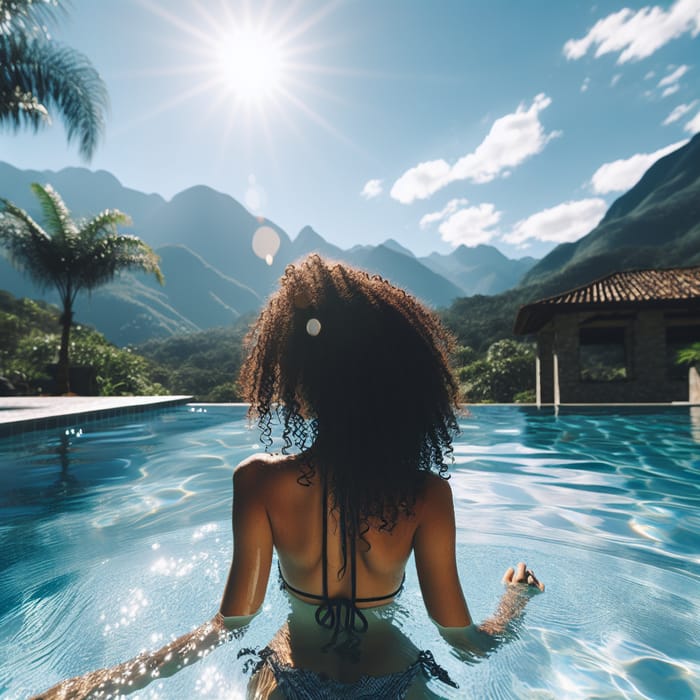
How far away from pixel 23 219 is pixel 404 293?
16.1 metres

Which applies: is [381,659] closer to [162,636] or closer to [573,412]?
[162,636]

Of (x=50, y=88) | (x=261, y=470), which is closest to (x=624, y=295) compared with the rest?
(x=261, y=470)

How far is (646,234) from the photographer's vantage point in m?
63.2

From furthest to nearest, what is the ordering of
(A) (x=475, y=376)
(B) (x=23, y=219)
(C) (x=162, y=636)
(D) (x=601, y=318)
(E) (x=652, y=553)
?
(A) (x=475, y=376) < (D) (x=601, y=318) < (B) (x=23, y=219) < (E) (x=652, y=553) < (C) (x=162, y=636)

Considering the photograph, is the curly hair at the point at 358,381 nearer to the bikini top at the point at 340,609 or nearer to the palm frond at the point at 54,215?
the bikini top at the point at 340,609

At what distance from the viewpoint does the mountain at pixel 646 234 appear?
171 feet

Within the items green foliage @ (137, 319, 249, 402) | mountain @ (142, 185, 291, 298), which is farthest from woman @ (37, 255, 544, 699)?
mountain @ (142, 185, 291, 298)

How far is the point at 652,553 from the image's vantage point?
3395 millimetres

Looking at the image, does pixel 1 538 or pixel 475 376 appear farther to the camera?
pixel 475 376

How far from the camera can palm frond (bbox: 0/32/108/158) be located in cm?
1058

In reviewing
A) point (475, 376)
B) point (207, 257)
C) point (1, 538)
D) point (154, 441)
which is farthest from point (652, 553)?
point (207, 257)

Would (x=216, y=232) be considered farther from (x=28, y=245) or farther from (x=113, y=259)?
(x=28, y=245)

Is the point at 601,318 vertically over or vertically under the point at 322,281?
over

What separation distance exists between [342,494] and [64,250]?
15.7 meters
